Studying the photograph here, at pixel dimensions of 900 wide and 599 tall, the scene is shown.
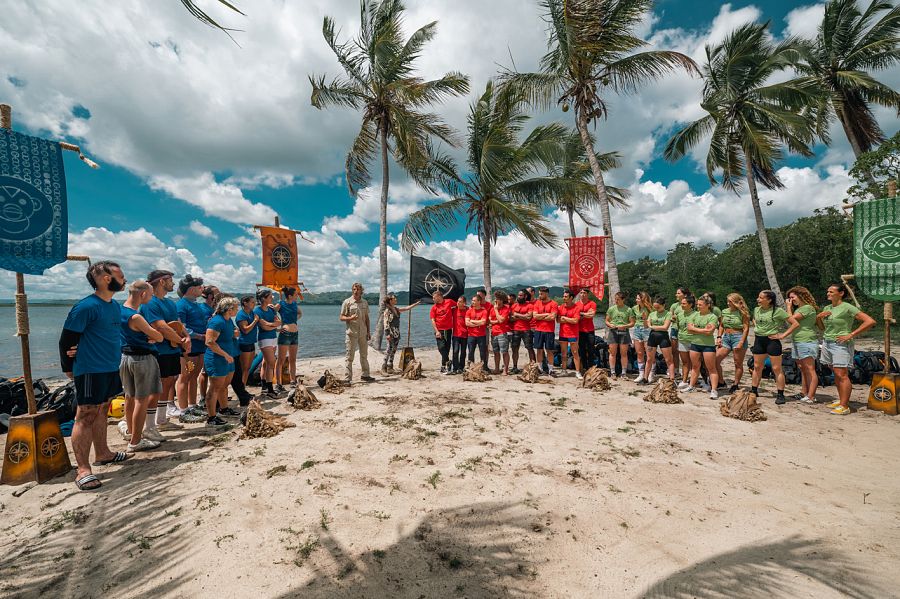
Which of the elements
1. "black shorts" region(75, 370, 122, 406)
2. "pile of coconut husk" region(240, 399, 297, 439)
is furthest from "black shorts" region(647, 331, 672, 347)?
"black shorts" region(75, 370, 122, 406)

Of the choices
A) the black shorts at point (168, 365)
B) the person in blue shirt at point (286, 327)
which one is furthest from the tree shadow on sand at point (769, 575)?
the person in blue shirt at point (286, 327)

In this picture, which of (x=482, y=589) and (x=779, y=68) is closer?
(x=482, y=589)

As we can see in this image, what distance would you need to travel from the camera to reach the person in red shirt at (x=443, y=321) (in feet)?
30.1

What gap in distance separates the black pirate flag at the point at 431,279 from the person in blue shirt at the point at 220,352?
183 inches

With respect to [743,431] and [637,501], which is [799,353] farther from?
[637,501]

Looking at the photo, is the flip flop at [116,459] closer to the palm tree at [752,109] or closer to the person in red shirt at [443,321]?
the person in red shirt at [443,321]

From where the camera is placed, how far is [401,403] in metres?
6.49

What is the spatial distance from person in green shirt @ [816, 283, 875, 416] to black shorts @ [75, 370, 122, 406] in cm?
945

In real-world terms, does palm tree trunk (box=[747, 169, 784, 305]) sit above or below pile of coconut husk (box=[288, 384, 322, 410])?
above

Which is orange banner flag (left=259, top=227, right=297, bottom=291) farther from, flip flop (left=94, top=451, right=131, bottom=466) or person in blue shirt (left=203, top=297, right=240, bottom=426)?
flip flop (left=94, top=451, right=131, bottom=466)

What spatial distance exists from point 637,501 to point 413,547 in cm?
199

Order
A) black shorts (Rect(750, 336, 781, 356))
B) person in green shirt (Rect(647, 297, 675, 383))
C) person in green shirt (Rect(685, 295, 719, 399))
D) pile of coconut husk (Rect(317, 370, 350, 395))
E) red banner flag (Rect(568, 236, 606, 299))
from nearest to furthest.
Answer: black shorts (Rect(750, 336, 781, 356)) < person in green shirt (Rect(685, 295, 719, 399)) < pile of coconut husk (Rect(317, 370, 350, 395)) < person in green shirt (Rect(647, 297, 675, 383)) < red banner flag (Rect(568, 236, 606, 299))

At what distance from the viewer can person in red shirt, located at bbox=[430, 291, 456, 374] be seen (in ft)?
30.1

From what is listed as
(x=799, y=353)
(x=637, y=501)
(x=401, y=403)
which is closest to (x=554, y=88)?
(x=799, y=353)
